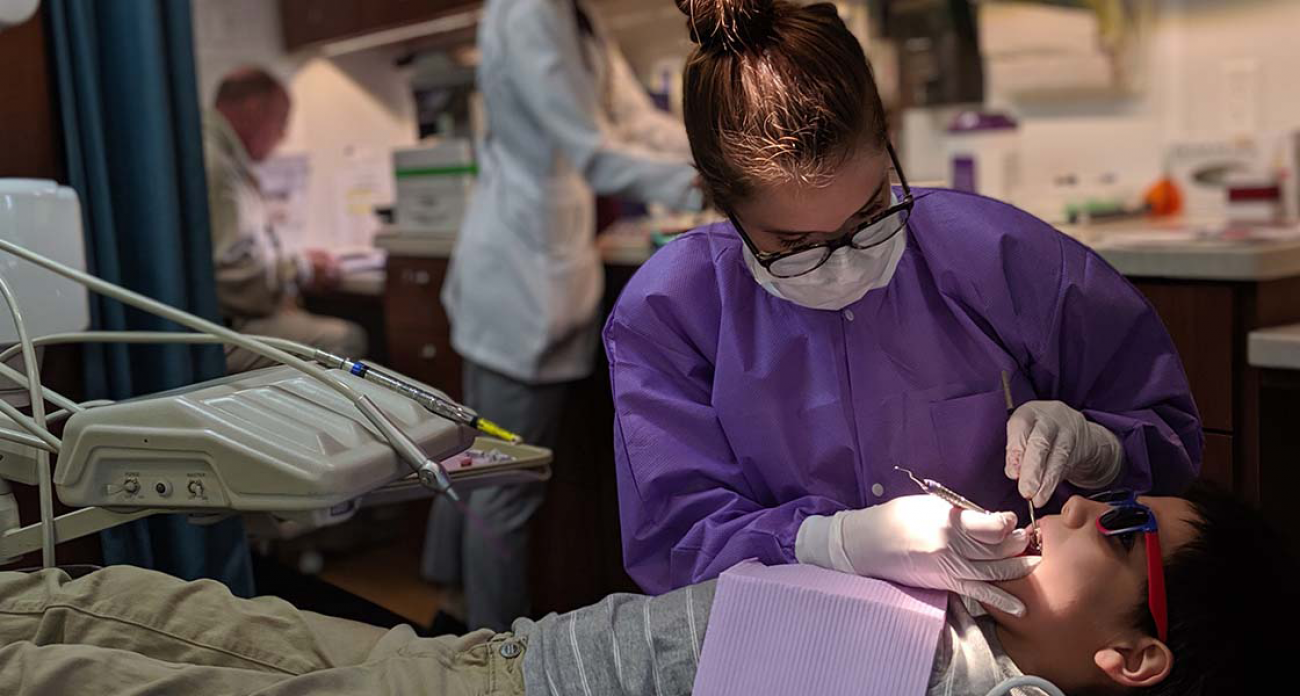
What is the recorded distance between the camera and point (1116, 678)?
1.04m

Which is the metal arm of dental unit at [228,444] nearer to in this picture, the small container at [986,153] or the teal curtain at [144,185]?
the teal curtain at [144,185]

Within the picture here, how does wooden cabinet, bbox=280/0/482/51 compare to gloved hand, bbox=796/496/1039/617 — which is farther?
wooden cabinet, bbox=280/0/482/51

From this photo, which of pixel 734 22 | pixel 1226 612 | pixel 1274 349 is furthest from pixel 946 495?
pixel 1274 349

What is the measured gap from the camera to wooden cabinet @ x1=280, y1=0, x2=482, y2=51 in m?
3.50

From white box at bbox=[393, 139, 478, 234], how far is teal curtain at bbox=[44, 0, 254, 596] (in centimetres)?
127

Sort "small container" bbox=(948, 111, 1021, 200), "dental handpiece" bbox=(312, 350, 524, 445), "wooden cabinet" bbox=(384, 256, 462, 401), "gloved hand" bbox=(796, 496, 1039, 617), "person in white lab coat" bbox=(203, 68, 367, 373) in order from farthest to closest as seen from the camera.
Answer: "person in white lab coat" bbox=(203, 68, 367, 373) → "wooden cabinet" bbox=(384, 256, 462, 401) → "small container" bbox=(948, 111, 1021, 200) → "dental handpiece" bbox=(312, 350, 524, 445) → "gloved hand" bbox=(796, 496, 1039, 617)

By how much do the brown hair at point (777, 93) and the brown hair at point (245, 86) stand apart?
2930 mm

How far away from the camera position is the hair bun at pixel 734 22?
39.1 inches

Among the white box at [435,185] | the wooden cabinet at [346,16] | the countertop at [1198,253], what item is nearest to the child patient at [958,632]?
the countertop at [1198,253]

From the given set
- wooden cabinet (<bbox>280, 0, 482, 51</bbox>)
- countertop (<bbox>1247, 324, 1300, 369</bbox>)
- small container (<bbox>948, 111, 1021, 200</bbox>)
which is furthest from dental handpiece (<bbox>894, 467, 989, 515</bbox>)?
wooden cabinet (<bbox>280, 0, 482, 51</bbox>)

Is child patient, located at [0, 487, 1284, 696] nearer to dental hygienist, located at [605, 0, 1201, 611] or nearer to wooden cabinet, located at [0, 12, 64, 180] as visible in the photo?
dental hygienist, located at [605, 0, 1201, 611]

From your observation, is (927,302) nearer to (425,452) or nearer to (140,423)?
(425,452)

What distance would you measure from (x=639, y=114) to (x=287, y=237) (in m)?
1.55

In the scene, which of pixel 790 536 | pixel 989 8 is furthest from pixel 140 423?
pixel 989 8
